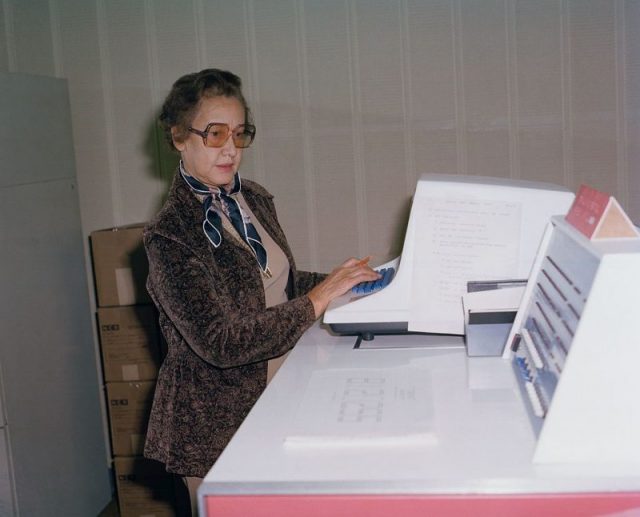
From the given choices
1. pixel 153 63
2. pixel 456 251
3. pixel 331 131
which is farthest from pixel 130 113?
pixel 456 251

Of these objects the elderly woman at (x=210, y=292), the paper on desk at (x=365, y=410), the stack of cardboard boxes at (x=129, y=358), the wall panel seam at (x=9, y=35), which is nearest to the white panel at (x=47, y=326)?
the stack of cardboard boxes at (x=129, y=358)

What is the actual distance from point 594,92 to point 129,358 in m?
2.00

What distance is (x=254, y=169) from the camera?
3.50 meters

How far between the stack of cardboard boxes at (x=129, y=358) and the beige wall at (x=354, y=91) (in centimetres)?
33

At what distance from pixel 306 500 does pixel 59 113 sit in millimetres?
2418

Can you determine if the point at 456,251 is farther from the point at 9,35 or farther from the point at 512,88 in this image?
the point at 9,35

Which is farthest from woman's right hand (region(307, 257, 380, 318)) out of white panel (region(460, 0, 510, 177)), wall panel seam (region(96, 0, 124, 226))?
wall panel seam (region(96, 0, 124, 226))

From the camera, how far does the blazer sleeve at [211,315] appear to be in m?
1.92

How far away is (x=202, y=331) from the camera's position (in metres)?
1.92

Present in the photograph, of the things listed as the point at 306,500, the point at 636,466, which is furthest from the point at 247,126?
the point at 636,466

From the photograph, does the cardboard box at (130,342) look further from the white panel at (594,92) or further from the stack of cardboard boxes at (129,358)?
the white panel at (594,92)

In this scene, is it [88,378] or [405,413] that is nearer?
[405,413]

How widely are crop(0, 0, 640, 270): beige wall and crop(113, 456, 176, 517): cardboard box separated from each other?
0.95m

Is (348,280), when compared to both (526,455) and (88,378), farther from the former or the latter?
(88,378)
